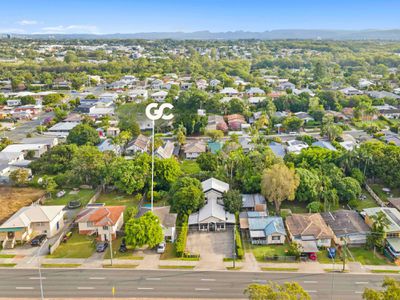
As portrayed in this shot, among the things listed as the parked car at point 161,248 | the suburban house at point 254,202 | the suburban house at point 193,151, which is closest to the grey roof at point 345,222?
the suburban house at point 254,202

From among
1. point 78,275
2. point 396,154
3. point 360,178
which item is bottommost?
point 78,275

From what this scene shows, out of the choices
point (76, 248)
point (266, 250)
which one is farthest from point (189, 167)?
point (76, 248)

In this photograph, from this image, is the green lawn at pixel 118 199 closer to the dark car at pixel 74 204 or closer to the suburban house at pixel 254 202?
the dark car at pixel 74 204

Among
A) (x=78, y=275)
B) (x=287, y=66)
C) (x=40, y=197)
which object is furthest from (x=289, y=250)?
(x=287, y=66)

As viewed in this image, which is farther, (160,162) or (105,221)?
(160,162)

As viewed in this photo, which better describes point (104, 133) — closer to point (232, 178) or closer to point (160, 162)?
point (160, 162)

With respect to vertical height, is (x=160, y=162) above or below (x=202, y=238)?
above

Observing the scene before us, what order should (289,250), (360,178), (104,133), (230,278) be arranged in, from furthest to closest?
1. (104,133)
2. (360,178)
3. (289,250)
4. (230,278)

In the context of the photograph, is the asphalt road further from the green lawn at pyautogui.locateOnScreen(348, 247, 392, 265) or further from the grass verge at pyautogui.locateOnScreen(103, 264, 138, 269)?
the green lawn at pyautogui.locateOnScreen(348, 247, 392, 265)
